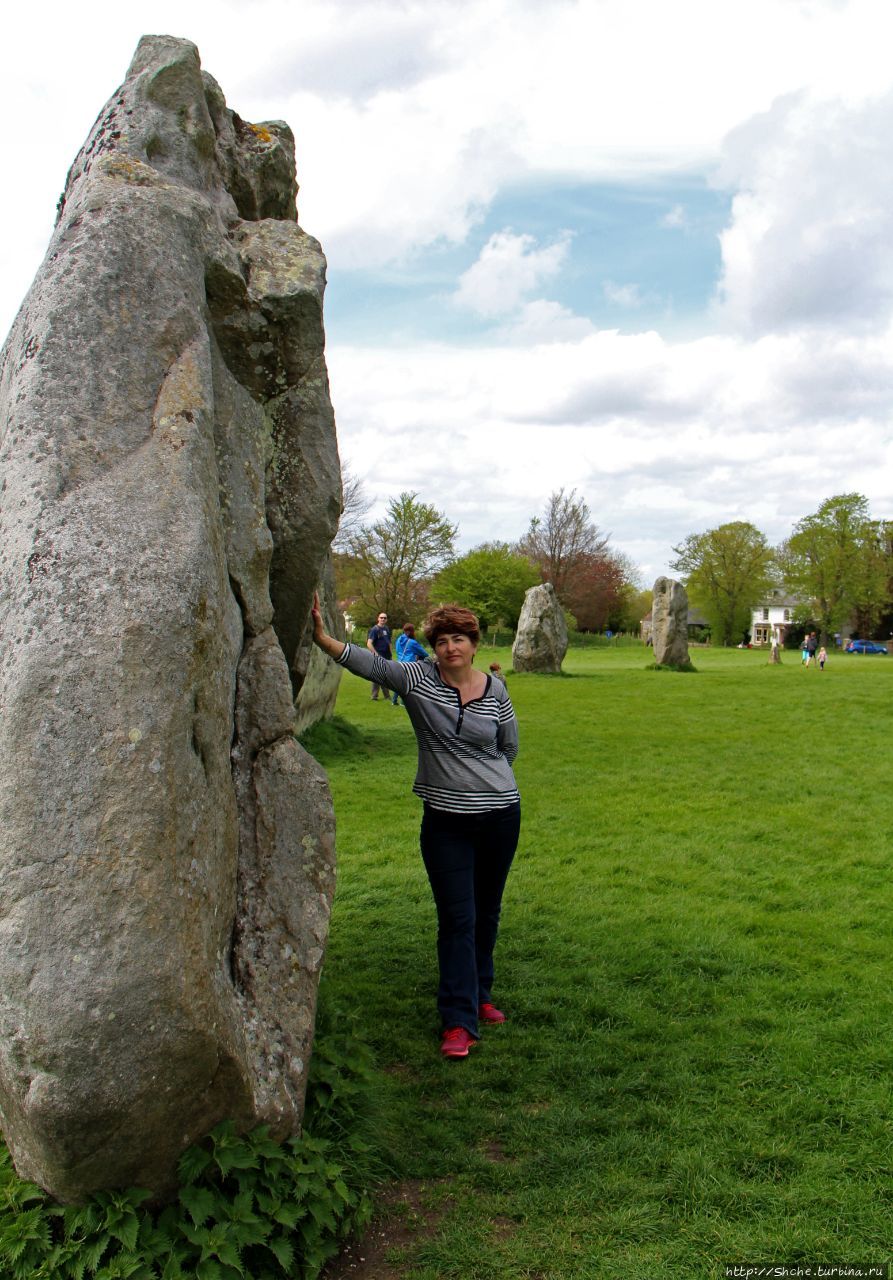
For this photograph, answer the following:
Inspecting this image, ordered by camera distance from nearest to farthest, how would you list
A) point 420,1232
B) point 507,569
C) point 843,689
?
point 420,1232 → point 843,689 → point 507,569

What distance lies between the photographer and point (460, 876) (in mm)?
5527

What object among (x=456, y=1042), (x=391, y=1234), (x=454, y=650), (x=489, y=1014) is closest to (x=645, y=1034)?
(x=489, y=1014)

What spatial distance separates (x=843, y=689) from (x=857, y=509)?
4714 centimetres

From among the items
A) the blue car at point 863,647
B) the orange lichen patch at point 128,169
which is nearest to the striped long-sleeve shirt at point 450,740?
the orange lichen patch at point 128,169

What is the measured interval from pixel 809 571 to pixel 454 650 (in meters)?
66.5

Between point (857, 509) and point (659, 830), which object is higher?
point (857, 509)

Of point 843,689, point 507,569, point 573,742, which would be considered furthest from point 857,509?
point 573,742

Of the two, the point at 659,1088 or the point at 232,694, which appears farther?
the point at 659,1088

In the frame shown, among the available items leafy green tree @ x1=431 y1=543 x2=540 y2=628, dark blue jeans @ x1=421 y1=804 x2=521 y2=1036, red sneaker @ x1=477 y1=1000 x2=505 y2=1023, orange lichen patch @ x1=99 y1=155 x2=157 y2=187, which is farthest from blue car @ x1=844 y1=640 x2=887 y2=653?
orange lichen patch @ x1=99 y1=155 x2=157 y2=187

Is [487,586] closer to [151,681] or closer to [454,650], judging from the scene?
[454,650]

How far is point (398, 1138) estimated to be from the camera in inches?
182

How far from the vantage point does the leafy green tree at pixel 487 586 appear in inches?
2251

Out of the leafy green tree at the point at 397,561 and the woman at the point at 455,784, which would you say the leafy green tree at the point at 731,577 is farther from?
the woman at the point at 455,784

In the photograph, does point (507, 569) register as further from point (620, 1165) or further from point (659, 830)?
point (620, 1165)
